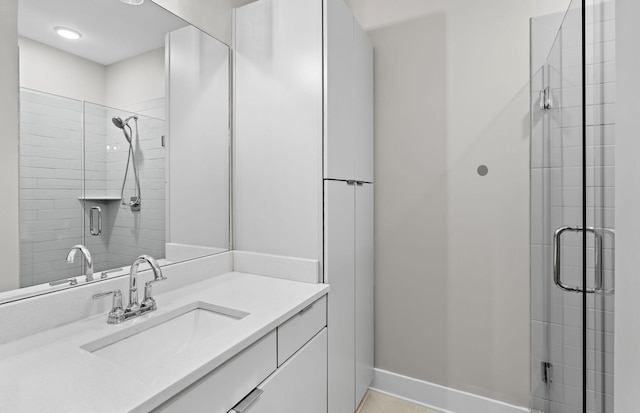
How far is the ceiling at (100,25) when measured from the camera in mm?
1035

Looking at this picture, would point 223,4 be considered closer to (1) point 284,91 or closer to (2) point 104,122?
(1) point 284,91

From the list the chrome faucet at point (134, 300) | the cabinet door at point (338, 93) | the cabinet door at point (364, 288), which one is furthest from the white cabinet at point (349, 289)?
the chrome faucet at point (134, 300)

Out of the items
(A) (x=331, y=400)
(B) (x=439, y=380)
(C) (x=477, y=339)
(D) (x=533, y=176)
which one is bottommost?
(B) (x=439, y=380)

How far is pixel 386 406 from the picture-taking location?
1.94 m

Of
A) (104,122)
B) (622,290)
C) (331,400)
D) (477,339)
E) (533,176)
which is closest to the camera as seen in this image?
(622,290)

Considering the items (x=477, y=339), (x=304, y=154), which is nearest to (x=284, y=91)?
(x=304, y=154)

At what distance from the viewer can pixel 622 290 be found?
577 mm

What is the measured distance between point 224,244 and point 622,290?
1.58 m

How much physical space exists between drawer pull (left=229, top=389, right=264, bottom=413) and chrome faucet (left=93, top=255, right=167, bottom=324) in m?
0.49

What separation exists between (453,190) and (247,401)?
1.56m

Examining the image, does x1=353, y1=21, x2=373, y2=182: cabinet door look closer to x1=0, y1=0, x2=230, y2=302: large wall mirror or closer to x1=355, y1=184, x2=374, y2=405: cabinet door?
x1=355, y1=184, x2=374, y2=405: cabinet door

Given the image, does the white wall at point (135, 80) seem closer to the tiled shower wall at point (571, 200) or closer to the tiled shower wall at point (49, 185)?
the tiled shower wall at point (49, 185)

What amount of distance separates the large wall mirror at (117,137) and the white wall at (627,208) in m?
1.49

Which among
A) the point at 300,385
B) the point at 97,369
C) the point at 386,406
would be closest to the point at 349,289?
the point at 300,385
